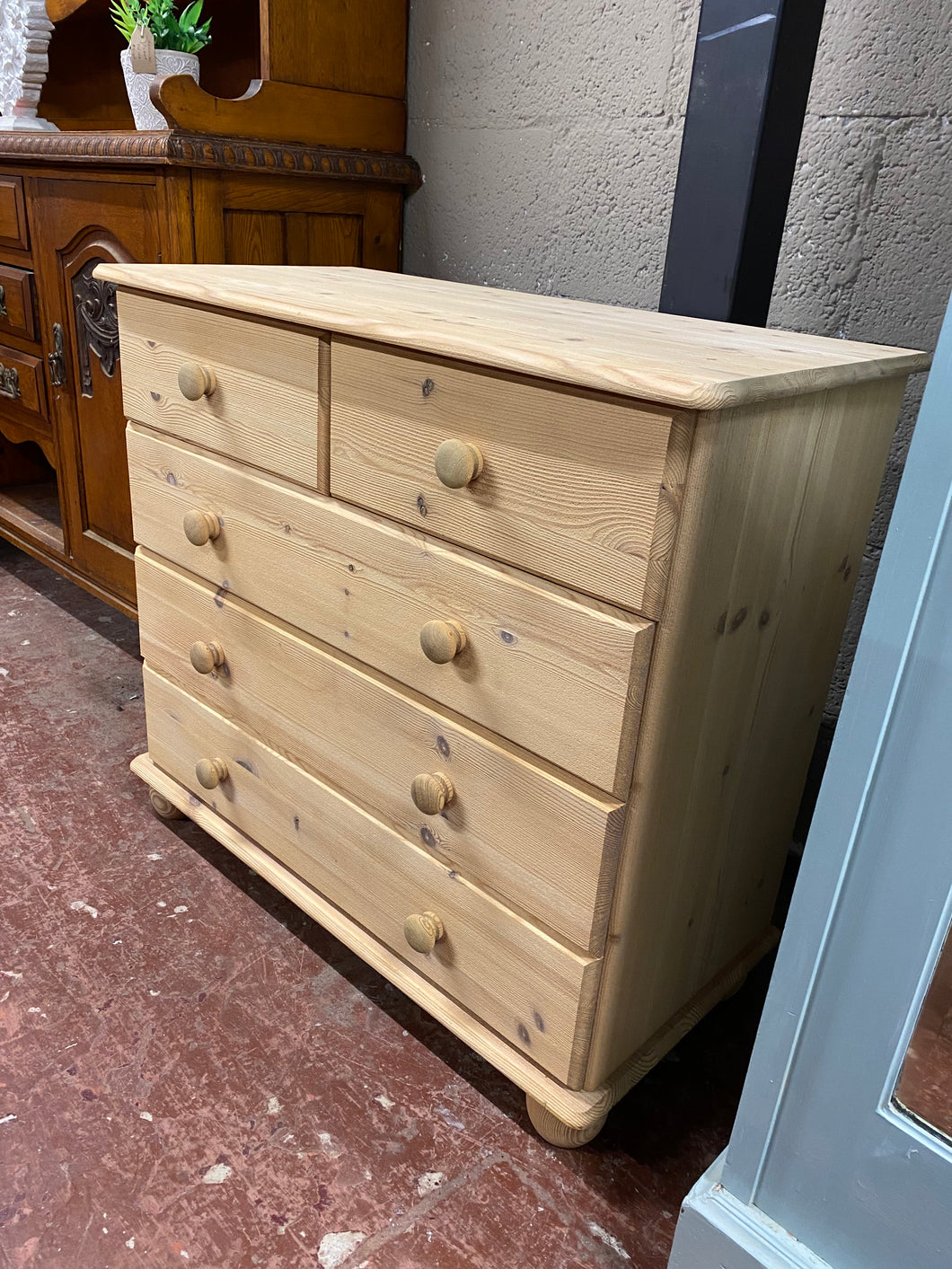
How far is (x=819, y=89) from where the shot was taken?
1.19 m

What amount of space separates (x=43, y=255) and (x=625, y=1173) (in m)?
1.82

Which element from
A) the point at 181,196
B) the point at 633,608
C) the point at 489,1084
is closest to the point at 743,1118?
the point at 489,1084

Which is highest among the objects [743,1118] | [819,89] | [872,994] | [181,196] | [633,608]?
[819,89]

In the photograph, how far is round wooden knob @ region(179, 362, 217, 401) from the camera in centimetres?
116

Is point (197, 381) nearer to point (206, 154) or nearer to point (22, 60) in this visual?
point (206, 154)

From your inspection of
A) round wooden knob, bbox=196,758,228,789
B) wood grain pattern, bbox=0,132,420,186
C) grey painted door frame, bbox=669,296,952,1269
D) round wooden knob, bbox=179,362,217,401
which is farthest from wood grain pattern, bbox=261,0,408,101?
grey painted door frame, bbox=669,296,952,1269

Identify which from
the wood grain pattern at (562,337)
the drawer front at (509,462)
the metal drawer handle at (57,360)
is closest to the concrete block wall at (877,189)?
the wood grain pattern at (562,337)

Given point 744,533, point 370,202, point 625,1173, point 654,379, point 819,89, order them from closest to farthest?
1. point 654,379
2. point 744,533
3. point 625,1173
4. point 819,89
5. point 370,202

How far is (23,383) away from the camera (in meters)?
2.01

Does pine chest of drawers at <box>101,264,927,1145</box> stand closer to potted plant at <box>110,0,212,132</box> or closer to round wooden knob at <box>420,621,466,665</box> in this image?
round wooden knob at <box>420,621,466,665</box>

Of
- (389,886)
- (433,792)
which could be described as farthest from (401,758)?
(389,886)

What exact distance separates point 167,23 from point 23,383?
782mm

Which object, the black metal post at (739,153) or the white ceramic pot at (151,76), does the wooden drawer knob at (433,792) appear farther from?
the white ceramic pot at (151,76)

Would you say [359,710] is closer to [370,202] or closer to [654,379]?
[654,379]
